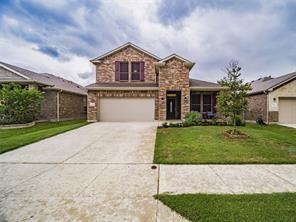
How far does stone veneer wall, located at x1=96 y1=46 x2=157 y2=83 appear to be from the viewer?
57.2 feet

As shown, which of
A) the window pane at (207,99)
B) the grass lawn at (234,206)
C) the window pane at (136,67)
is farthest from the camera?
the window pane at (136,67)

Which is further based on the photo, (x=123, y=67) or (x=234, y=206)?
(x=123, y=67)

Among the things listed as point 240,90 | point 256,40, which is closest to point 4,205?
point 240,90

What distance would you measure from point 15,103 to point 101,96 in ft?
20.1

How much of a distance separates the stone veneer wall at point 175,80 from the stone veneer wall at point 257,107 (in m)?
6.29

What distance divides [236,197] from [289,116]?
54.8 ft

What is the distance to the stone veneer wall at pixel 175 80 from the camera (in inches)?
580

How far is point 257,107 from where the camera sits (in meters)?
16.7

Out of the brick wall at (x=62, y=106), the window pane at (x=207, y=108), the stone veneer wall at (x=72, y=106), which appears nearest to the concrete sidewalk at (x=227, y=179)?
the window pane at (x=207, y=108)

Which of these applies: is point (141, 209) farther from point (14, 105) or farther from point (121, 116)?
point (14, 105)

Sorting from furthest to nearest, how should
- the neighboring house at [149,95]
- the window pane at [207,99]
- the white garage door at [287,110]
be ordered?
the window pane at [207,99], the white garage door at [287,110], the neighboring house at [149,95]

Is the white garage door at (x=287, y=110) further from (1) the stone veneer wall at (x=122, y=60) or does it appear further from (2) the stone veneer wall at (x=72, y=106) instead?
(2) the stone veneer wall at (x=72, y=106)

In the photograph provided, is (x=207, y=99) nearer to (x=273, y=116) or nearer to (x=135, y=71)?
(x=273, y=116)

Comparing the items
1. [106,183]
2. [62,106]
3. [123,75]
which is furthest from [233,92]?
[62,106]
